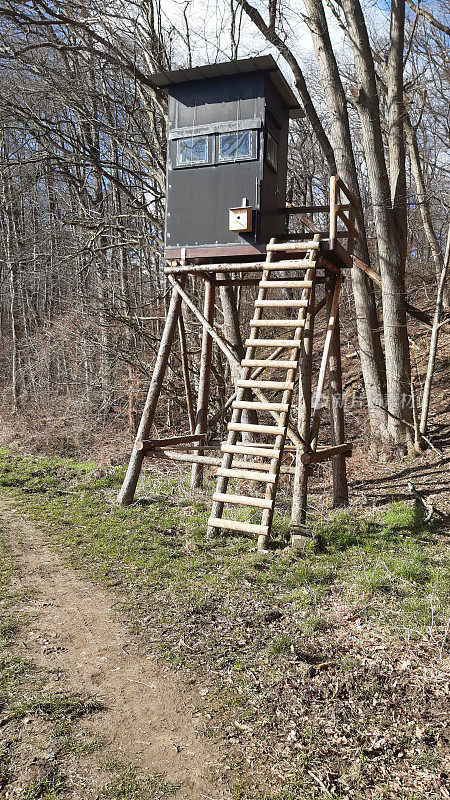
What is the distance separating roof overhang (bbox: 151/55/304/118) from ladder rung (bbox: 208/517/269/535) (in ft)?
21.1

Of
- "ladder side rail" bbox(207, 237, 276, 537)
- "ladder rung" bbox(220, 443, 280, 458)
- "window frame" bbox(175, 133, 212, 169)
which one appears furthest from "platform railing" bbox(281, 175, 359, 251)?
"ladder rung" bbox(220, 443, 280, 458)

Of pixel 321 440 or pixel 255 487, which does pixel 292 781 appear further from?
pixel 321 440

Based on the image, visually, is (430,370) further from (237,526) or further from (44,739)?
(44,739)

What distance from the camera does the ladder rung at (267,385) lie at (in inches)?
283

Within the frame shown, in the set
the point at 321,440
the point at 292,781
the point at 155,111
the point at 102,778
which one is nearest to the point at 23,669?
the point at 102,778

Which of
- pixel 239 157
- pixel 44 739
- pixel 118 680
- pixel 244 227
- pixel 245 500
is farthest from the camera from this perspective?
pixel 239 157

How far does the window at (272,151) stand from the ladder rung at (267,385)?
3.65m

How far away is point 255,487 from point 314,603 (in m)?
4.24

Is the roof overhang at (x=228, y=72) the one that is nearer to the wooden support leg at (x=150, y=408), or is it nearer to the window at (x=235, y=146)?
the window at (x=235, y=146)

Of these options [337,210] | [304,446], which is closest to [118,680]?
[304,446]

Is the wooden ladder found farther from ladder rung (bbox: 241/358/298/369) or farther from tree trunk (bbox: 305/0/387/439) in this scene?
tree trunk (bbox: 305/0/387/439)

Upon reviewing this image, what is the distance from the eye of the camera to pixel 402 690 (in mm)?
4309

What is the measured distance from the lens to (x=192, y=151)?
918cm

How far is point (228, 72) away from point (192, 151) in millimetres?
1226
